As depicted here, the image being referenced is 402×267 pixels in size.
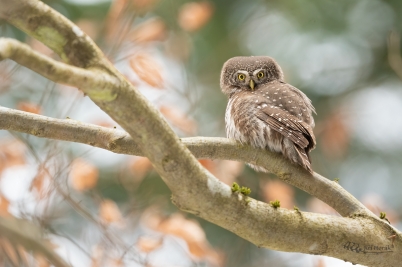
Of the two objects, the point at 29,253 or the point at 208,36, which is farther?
the point at 208,36

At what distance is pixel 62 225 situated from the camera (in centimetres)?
582

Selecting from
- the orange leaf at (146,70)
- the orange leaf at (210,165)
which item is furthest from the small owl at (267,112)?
the orange leaf at (210,165)

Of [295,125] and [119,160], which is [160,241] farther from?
[119,160]

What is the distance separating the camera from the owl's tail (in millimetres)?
3385

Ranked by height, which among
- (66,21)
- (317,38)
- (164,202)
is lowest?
(66,21)

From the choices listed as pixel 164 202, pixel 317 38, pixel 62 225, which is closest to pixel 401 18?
pixel 317 38

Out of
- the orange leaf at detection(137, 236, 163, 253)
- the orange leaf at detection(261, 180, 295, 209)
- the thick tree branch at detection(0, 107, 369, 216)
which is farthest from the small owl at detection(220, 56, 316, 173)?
the orange leaf at detection(261, 180, 295, 209)

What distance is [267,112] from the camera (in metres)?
3.93

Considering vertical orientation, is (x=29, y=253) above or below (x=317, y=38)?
below

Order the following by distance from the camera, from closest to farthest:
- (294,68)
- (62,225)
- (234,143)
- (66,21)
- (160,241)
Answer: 1. (66,21)
2. (234,143)
3. (160,241)
4. (62,225)
5. (294,68)

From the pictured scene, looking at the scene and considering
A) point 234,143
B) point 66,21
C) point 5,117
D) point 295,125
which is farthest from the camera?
point 295,125

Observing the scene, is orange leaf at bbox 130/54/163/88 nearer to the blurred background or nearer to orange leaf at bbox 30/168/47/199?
the blurred background

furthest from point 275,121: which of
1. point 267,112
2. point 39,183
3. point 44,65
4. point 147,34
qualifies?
point 44,65

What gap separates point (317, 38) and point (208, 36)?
5.34 ft
